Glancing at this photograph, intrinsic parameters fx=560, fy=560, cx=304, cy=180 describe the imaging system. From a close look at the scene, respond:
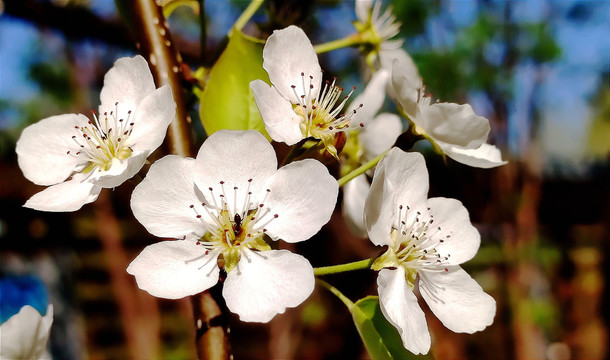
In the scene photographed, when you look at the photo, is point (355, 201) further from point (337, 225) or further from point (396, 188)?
point (337, 225)

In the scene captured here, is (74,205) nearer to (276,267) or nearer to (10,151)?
(276,267)

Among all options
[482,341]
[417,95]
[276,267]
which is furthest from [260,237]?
[482,341]

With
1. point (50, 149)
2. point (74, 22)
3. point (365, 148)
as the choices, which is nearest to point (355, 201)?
point (365, 148)

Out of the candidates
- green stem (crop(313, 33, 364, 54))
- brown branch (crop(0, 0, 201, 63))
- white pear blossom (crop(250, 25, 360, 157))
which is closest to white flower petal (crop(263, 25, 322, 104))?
white pear blossom (crop(250, 25, 360, 157))

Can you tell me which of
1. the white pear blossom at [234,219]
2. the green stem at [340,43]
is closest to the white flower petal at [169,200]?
the white pear blossom at [234,219]

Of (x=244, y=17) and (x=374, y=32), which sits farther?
(x=374, y=32)

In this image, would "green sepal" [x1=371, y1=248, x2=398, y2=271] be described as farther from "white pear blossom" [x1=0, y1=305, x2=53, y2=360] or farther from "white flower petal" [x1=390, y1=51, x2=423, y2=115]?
"white pear blossom" [x1=0, y1=305, x2=53, y2=360]

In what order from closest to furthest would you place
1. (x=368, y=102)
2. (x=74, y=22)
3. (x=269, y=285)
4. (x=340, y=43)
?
(x=269, y=285) → (x=368, y=102) → (x=340, y=43) → (x=74, y=22)
